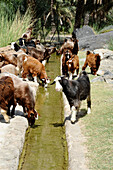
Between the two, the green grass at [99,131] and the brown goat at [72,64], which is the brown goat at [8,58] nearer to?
the brown goat at [72,64]

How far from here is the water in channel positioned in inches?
213

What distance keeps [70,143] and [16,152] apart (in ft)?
3.73

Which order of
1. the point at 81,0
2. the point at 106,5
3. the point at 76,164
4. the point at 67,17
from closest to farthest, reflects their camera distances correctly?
the point at 76,164 → the point at 81,0 → the point at 106,5 → the point at 67,17

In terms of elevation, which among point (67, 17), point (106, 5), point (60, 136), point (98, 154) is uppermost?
point (98, 154)

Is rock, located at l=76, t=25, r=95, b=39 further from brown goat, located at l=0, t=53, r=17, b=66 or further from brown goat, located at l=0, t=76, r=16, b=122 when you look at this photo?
brown goat, located at l=0, t=76, r=16, b=122

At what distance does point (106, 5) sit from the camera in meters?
32.7

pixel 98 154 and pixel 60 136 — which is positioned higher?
pixel 98 154

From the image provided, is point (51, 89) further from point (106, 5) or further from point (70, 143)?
point (106, 5)

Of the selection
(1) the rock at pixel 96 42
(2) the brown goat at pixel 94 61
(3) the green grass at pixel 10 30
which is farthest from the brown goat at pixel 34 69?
(1) the rock at pixel 96 42

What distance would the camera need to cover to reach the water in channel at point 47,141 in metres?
5.42

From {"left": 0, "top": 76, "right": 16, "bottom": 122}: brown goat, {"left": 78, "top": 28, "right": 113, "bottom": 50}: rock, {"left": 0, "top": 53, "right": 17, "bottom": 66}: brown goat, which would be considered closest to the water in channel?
{"left": 0, "top": 76, "right": 16, "bottom": 122}: brown goat

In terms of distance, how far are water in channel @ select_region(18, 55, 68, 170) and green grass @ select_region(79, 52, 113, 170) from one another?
20.4 inches

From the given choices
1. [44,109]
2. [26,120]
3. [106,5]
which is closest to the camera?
[26,120]

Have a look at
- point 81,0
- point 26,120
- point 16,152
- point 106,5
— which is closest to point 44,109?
point 26,120
